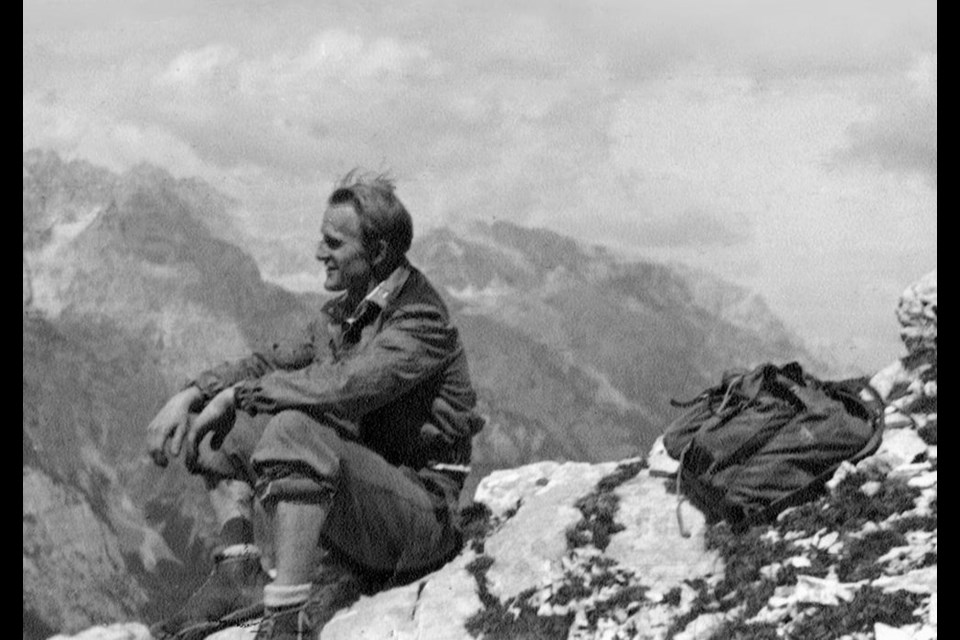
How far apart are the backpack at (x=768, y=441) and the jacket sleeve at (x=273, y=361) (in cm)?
192

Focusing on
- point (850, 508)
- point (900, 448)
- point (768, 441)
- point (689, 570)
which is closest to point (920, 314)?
point (900, 448)

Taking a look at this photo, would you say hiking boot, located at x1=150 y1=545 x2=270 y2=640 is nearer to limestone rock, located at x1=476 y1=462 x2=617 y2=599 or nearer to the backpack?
limestone rock, located at x1=476 y1=462 x2=617 y2=599

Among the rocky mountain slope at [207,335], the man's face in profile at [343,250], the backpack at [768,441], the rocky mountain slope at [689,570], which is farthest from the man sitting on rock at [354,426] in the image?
the rocky mountain slope at [207,335]

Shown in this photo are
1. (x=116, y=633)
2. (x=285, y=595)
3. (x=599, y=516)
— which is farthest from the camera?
(x=116, y=633)

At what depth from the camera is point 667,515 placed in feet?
20.3

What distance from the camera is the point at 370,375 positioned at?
5535 mm

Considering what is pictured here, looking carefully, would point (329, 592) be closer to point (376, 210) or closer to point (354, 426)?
point (354, 426)

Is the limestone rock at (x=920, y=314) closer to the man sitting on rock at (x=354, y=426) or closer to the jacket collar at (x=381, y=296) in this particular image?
the man sitting on rock at (x=354, y=426)

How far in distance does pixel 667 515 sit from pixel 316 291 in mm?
20324

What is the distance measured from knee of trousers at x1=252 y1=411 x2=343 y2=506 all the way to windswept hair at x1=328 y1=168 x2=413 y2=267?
3.48 ft

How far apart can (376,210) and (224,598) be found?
6.61ft

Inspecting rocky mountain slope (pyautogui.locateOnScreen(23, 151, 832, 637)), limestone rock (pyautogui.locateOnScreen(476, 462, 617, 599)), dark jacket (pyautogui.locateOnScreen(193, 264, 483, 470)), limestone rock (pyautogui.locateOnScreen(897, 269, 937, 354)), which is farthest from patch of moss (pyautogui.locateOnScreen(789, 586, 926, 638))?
rocky mountain slope (pyautogui.locateOnScreen(23, 151, 832, 637))

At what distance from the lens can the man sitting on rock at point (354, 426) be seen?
17.9 feet
